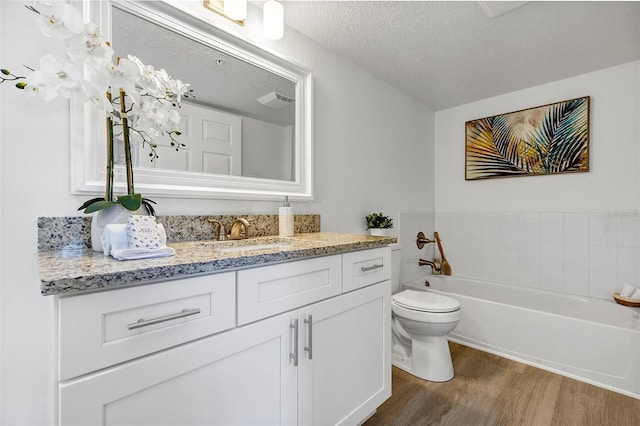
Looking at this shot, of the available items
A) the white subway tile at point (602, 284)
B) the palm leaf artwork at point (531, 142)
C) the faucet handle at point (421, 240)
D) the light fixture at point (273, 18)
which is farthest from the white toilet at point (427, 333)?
the light fixture at point (273, 18)

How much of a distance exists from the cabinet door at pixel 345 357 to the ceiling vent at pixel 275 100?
1.12m

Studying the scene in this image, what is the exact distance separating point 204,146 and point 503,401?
2172 mm

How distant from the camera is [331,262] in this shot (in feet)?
3.84

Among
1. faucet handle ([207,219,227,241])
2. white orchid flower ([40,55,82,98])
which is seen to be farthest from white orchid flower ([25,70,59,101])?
faucet handle ([207,219,227,241])

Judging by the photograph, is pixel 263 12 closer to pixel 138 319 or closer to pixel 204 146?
pixel 204 146

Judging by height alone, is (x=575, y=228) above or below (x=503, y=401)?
above

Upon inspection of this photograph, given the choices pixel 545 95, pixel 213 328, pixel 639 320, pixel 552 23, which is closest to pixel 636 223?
pixel 639 320

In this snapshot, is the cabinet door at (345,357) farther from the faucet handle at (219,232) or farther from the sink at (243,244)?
the faucet handle at (219,232)

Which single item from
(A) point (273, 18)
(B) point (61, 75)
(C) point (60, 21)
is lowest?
(B) point (61, 75)

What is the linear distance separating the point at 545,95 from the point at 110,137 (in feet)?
10.3

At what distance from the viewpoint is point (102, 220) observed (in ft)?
2.94

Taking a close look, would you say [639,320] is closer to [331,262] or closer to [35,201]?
[331,262]

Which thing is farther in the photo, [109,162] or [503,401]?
[503,401]

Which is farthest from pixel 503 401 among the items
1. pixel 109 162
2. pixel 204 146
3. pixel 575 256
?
pixel 109 162
